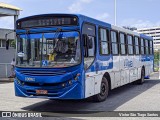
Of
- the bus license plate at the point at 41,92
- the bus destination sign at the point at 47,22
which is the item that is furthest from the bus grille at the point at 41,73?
the bus destination sign at the point at 47,22

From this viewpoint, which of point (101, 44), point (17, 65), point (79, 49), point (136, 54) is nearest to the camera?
point (79, 49)

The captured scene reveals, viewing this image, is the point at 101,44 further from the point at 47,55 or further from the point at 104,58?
the point at 47,55

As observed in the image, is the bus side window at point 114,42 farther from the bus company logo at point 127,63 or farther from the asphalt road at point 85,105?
the asphalt road at point 85,105

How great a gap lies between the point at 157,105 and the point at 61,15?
438cm

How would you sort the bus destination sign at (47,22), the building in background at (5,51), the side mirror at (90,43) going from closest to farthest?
the bus destination sign at (47,22)
the side mirror at (90,43)
the building in background at (5,51)

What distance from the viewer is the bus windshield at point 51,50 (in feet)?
28.6

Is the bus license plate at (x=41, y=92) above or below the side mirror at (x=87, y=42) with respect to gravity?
below

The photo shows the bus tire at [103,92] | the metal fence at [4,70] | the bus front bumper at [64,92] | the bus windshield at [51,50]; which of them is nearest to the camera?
the bus front bumper at [64,92]

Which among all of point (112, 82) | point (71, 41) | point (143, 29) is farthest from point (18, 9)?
point (143, 29)

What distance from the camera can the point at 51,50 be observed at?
351 inches

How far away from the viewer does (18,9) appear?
85.3ft

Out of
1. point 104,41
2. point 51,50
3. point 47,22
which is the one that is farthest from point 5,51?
point 51,50

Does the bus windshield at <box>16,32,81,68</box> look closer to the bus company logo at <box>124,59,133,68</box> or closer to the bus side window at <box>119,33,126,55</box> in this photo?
the bus side window at <box>119,33,126,55</box>

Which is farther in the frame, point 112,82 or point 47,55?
point 112,82
